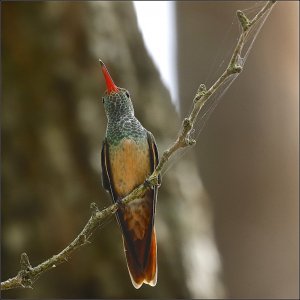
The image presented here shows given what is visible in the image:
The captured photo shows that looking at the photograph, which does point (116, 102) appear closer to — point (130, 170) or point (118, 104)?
point (118, 104)

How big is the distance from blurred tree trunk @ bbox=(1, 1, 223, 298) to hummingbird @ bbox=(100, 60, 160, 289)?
0.15 ft

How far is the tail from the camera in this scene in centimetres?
91

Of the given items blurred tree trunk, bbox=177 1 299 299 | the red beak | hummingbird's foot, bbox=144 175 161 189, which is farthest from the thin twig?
blurred tree trunk, bbox=177 1 299 299

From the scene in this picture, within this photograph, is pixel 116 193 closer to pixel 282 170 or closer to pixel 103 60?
pixel 103 60

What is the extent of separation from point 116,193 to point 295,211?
0.47m

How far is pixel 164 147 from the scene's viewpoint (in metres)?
0.89

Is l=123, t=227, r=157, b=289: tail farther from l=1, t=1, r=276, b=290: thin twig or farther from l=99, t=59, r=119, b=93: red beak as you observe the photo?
l=99, t=59, r=119, b=93: red beak

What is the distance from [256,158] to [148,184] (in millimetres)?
372

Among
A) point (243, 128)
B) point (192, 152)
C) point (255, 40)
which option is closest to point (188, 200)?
point (192, 152)

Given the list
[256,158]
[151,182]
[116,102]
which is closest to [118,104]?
[116,102]

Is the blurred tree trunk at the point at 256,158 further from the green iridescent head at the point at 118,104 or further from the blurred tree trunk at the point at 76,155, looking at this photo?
the green iridescent head at the point at 118,104

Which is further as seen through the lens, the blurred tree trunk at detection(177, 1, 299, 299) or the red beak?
the blurred tree trunk at detection(177, 1, 299, 299)

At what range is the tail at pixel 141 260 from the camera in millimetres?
908

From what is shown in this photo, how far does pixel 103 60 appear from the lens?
1.05 m
